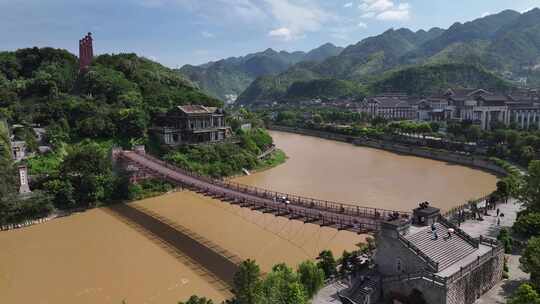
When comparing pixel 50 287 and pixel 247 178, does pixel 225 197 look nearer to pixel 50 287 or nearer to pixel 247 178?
pixel 50 287

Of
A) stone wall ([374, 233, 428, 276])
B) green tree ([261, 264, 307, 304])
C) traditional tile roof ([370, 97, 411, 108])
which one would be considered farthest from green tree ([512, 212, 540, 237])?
traditional tile roof ([370, 97, 411, 108])

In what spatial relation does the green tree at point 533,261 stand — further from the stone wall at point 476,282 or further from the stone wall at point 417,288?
the stone wall at point 417,288

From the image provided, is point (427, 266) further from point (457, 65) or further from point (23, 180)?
point (457, 65)

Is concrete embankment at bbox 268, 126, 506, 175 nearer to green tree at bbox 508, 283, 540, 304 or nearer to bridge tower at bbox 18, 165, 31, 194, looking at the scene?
green tree at bbox 508, 283, 540, 304

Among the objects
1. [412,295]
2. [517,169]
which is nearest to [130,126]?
[412,295]

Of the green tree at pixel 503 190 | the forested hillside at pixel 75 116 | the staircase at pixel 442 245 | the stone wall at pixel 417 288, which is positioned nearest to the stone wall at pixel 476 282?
the stone wall at pixel 417 288

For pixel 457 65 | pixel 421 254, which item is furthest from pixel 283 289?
pixel 457 65
